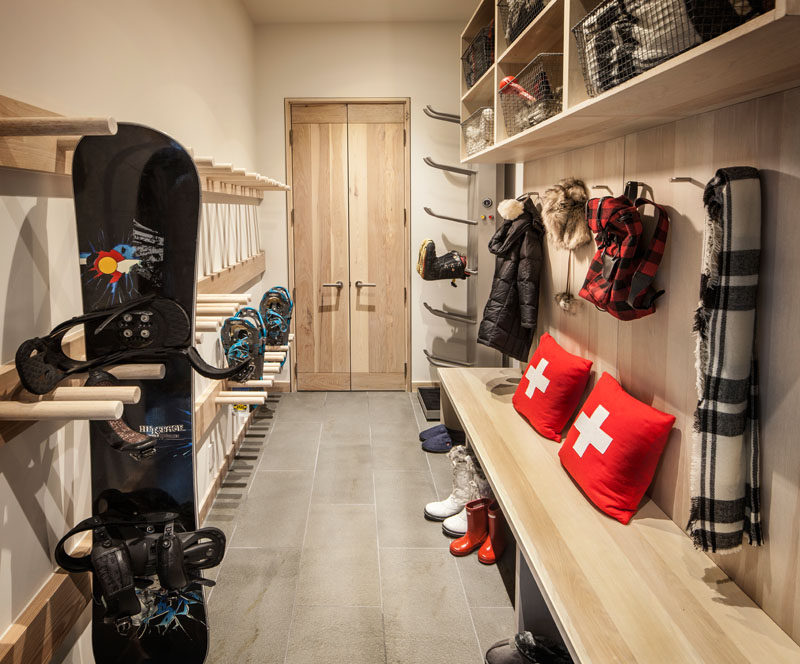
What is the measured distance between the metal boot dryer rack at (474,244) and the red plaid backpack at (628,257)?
2277mm

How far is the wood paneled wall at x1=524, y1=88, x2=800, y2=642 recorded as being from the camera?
1.42 meters

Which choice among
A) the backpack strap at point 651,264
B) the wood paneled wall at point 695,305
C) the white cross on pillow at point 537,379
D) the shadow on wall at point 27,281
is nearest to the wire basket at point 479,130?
the wood paneled wall at point 695,305

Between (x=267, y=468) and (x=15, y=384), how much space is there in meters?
2.31

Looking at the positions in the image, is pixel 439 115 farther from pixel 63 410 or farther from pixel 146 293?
pixel 63 410

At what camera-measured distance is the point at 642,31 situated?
4.79 feet

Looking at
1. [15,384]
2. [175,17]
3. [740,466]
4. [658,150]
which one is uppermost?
[175,17]

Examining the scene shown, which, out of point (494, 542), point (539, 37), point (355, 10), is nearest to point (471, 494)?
point (494, 542)

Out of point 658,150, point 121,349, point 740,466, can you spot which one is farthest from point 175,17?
point 740,466

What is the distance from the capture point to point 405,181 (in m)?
5.00

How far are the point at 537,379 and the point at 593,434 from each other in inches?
27.6

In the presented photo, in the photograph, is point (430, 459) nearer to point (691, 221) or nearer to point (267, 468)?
point (267, 468)

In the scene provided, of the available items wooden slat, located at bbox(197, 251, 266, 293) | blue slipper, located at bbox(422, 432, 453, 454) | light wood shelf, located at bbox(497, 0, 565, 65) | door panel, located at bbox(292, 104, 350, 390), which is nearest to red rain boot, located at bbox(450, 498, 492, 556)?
blue slipper, located at bbox(422, 432, 453, 454)

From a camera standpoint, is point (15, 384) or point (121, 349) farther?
point (121, 349)

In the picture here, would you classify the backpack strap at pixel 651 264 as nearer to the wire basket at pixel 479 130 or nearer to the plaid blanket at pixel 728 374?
the plaid blanket at pixel 728 374
